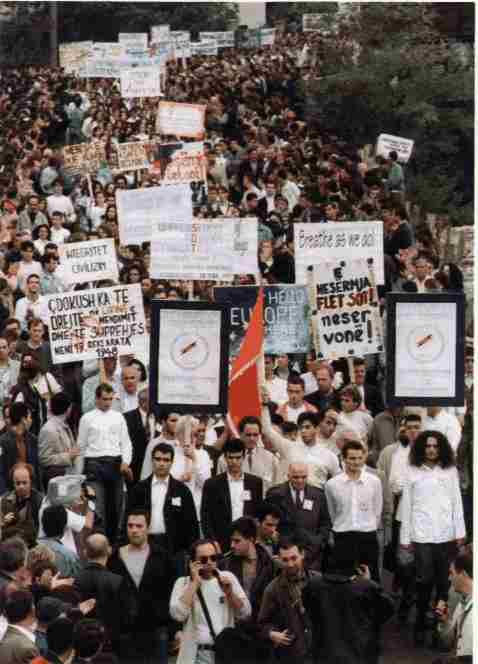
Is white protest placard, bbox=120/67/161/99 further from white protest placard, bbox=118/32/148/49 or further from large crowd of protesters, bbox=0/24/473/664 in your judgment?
large crowd of protesters, bbox=0/24/473/664

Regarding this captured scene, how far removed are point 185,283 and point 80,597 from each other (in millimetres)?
9738

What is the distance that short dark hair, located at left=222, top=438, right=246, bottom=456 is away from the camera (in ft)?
37.5

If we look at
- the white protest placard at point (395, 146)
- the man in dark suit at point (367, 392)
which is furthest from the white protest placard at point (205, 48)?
the man in dark suit at point (367, 392)

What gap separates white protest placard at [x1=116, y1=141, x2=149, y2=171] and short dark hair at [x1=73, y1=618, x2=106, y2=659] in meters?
17.6

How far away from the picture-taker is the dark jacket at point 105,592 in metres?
9.76

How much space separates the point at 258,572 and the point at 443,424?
2.86 metres

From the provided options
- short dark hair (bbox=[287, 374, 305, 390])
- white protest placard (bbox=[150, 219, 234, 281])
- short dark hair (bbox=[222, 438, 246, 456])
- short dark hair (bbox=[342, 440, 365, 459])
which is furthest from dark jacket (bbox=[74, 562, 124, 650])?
white protest placard (bbox=[150, 219, 234, 281])

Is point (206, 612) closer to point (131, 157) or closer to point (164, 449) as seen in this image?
point (164, 449)

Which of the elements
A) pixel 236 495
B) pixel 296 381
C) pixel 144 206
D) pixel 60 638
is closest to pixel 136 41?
pixel 144 206

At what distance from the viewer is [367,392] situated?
14.5m

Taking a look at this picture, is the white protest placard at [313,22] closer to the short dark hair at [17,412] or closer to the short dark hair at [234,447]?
the short dark hair at [17,412]

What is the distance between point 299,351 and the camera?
14812 mm

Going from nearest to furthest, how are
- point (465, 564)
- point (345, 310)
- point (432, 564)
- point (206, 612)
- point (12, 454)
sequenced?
point (465, 564), point (206, 612), point (432, 564), point (12, 454), point (345, 310)

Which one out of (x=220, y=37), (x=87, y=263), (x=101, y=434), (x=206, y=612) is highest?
(x=220, y=37)
